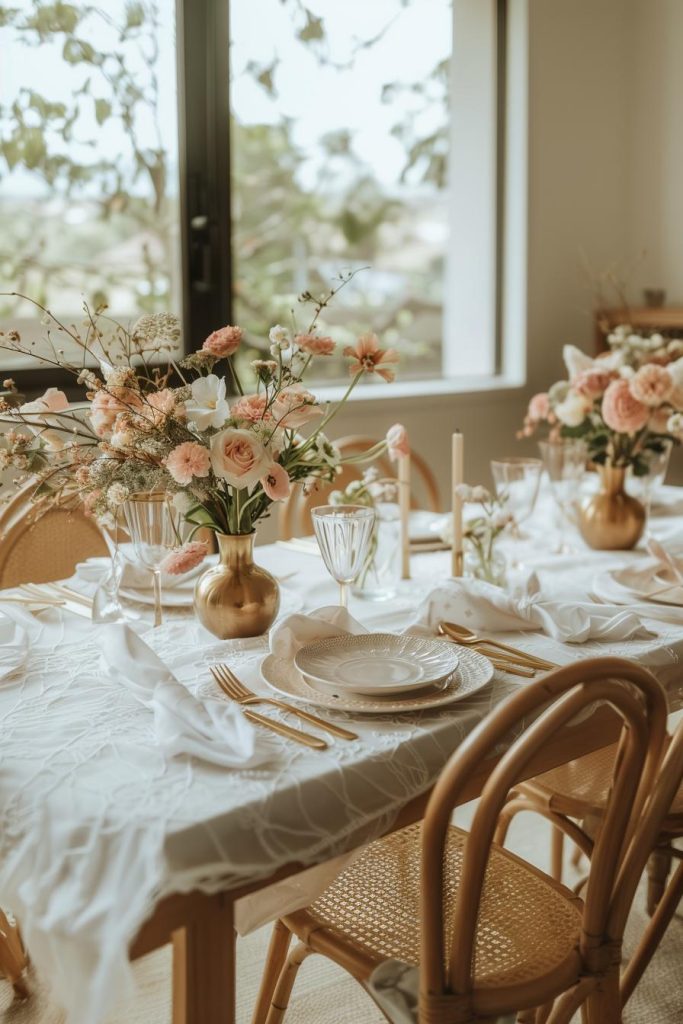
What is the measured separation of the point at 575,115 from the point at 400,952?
315 cm

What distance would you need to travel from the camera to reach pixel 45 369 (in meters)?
2.84

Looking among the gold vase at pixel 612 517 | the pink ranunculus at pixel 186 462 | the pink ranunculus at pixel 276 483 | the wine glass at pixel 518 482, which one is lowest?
the gold vase at pixel 612 517

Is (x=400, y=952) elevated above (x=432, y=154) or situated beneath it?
situated beneath

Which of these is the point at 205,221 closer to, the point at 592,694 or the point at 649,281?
the point at 649,281

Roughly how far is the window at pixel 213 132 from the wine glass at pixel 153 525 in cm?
48

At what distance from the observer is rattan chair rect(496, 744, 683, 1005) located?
1.49 metres

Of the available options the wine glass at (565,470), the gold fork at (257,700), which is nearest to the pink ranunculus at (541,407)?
the wine glass at (565,470)

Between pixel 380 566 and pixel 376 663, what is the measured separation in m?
0.47

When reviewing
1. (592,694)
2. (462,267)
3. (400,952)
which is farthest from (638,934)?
(462,267)

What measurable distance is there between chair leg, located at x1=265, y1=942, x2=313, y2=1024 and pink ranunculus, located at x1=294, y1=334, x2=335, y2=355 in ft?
2.68

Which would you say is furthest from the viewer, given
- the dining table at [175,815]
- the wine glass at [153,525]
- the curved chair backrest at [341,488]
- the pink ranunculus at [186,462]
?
the curved chair backrest at [341,488]

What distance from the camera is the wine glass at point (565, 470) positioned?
209cm

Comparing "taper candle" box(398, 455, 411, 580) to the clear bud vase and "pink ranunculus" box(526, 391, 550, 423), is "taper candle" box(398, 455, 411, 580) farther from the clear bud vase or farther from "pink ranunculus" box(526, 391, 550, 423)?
"pink ranunculus" box(526, 391, 550, 423)

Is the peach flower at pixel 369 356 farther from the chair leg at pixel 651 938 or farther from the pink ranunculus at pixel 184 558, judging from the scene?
the chair leg at pixel 651 938
